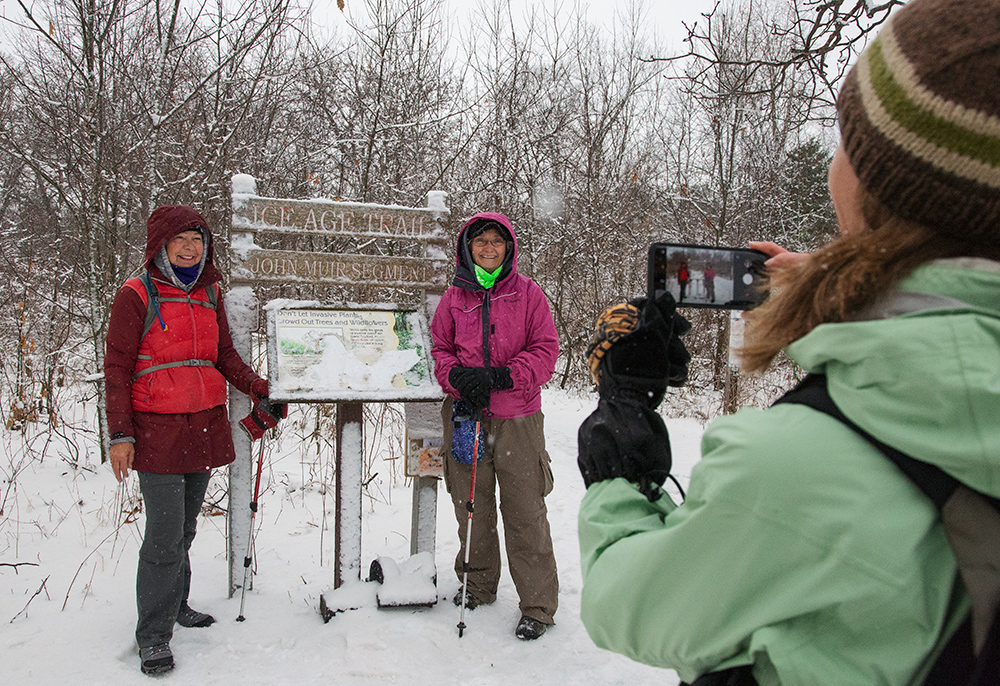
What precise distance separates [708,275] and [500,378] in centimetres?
168

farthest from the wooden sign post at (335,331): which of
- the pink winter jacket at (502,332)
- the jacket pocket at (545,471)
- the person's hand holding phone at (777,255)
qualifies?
the person's hand holding phone at (777,255)

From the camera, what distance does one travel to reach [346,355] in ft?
11.2

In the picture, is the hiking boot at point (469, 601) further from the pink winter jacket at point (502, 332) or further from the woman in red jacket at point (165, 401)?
the woman in red jacket at point (165, 401)

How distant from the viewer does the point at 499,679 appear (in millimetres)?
2914

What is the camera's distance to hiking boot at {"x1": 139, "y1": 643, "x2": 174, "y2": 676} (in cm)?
281

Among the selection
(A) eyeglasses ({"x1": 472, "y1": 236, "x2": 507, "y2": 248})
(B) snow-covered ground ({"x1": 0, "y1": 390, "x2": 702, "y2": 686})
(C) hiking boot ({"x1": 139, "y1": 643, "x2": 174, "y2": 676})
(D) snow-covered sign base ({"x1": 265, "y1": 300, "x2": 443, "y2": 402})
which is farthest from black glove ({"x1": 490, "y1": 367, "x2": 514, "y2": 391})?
(C) hiking boot ({"x1": 139, "y1": 643, "x2": 174, "y2": 676})

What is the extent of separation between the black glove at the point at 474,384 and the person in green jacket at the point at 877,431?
2.26 metres

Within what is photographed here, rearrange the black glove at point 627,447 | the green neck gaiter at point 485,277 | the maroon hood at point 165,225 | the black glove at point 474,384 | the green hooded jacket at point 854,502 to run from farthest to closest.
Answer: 1. the green neck gaiter at point 485,277
2. the black glove at point 474,384
3. the maroon hood at point 165,225
4. the black glove at point 627,447
5. the green hooded jacket at point 854,502

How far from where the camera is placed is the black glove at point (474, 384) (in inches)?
123

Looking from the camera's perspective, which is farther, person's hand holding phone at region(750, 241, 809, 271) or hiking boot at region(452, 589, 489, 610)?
hiking boot at region(452, 589, 489, 610)

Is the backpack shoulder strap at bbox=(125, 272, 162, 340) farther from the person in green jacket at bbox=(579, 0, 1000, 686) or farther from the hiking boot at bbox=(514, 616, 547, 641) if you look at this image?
the person in green jacket at bbox=(579, 0, 1000, 686)

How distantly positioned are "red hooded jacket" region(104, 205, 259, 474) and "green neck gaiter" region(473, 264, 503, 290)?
134cm

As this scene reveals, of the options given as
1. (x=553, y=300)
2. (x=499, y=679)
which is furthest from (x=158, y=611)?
(x=553, y=300)

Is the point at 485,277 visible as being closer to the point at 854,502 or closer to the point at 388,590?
the point at 388,590
